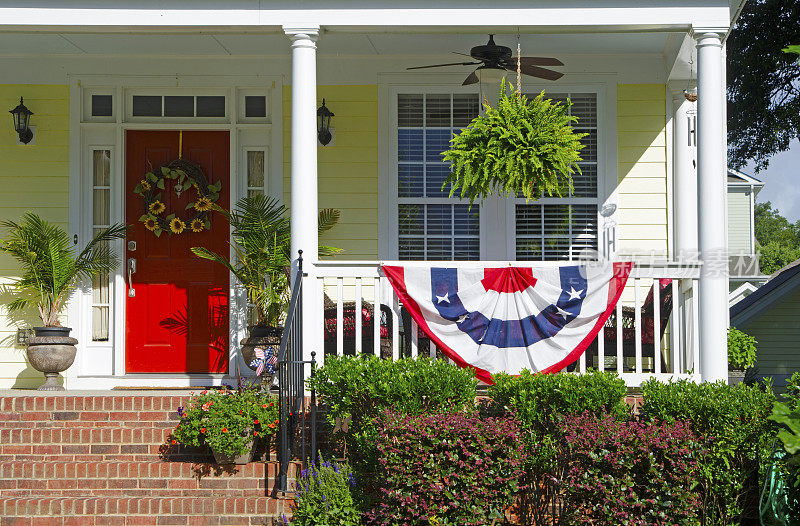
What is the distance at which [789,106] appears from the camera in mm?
16172

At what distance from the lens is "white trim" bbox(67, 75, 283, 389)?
7.89m

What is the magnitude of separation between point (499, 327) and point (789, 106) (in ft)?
40.8

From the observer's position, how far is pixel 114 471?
5.69 meters

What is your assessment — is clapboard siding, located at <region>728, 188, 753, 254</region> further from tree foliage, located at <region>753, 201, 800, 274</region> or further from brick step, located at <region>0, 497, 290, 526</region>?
tree foliage, located at <region>753, 201, 800, 274</region>

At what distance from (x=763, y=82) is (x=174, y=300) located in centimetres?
1238

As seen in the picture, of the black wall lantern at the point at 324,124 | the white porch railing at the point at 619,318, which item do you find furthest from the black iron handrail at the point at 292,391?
the black wall lantern at the point at 324,124

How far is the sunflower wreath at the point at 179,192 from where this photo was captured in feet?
26.1

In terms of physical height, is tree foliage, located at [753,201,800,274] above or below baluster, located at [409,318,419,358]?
above

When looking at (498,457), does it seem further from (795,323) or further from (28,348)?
(795,323)

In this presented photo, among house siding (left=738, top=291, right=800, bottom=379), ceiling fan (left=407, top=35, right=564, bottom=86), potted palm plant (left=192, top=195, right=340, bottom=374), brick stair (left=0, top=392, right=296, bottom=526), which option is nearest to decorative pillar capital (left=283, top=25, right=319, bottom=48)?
ceiling fan (left=407, top=35, right=564, bottom=86)

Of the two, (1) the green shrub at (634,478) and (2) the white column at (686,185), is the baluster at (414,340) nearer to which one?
(1) the green shrub at (634,478)

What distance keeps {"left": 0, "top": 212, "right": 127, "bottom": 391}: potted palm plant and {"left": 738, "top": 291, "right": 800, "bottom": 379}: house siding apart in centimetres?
1156

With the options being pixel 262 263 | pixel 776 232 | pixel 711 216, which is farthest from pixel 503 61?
pixel 776 232

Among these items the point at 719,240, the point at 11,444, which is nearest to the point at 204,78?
the point at 11,444
